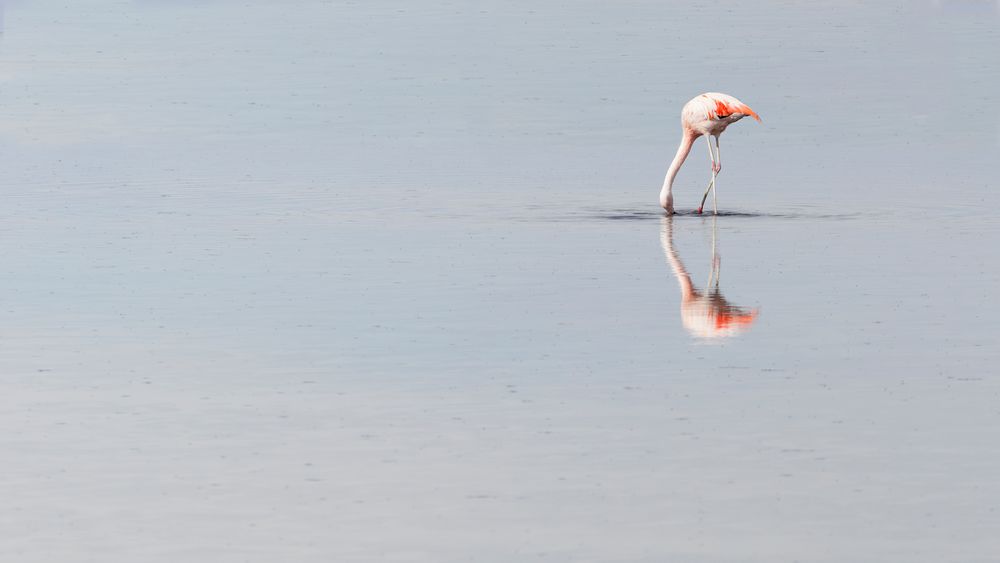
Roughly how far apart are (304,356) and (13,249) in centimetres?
763

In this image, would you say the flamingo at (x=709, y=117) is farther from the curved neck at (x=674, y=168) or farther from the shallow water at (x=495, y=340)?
the shallow water at (x=495, y=340)

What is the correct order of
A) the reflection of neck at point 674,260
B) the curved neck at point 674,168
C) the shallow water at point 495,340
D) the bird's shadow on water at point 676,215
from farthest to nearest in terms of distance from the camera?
the curved neck at point 674,168, the bird's shadow on water at point 676,215, the reflection of neck at point 674,260, the shallow water at point 495,340

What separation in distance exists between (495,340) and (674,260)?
5.71 m

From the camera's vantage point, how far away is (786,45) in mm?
67125

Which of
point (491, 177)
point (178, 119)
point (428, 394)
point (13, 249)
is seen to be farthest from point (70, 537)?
point (178, 119)

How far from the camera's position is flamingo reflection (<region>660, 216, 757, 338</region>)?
18.3 meters

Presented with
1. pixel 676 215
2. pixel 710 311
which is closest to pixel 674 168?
pixel 676 215

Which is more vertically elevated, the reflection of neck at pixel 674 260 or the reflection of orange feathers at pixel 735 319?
the reflection of neck at pixel 674 260

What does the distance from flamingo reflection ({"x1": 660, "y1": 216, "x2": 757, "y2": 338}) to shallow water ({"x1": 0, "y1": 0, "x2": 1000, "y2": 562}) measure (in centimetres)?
6

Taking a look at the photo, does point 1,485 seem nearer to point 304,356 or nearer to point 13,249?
point 304,356

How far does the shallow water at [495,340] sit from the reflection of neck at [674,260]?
0.08 m

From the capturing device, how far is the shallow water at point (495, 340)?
1203cm

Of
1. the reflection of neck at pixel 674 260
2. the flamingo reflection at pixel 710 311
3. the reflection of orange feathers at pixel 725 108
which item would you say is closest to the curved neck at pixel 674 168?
the reflection of neck at pixel 674 260

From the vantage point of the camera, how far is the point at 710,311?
19.3m
